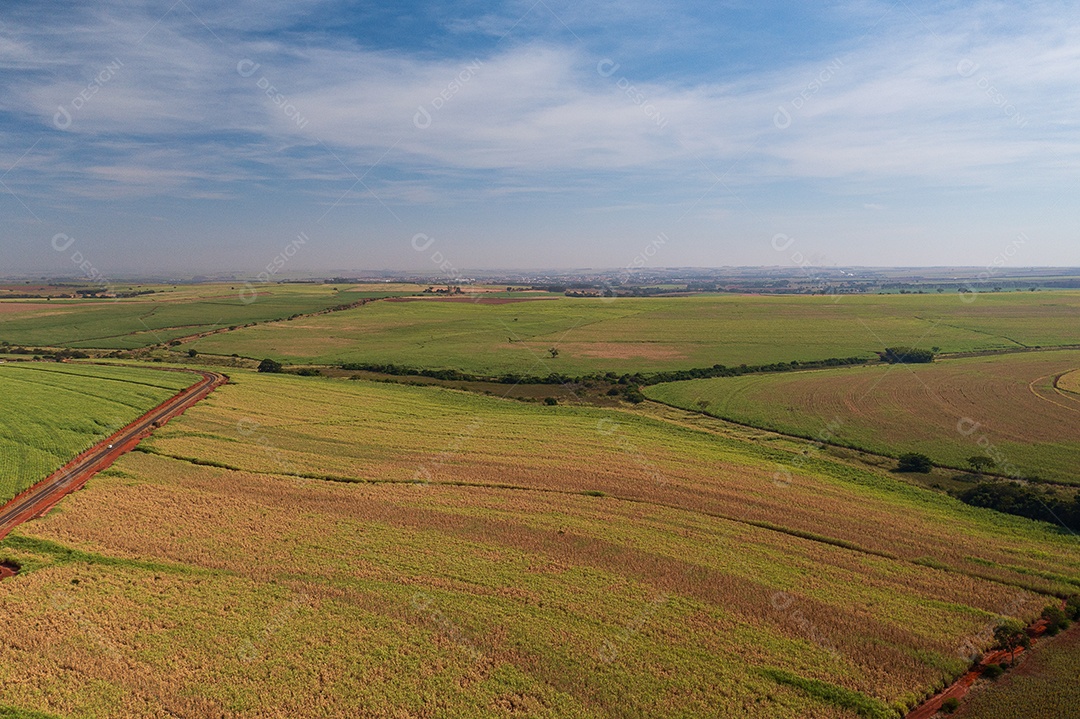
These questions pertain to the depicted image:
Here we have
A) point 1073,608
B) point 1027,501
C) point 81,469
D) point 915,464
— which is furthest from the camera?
point 915,464

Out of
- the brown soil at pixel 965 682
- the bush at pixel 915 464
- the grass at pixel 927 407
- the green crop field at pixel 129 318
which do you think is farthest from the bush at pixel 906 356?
the green crop field at pixel 129 318

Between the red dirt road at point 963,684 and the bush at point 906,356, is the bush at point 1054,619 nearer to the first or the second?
the red dirt road at point 963,684

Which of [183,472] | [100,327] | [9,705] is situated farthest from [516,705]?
[100,327]

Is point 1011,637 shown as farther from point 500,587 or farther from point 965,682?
point 500,587

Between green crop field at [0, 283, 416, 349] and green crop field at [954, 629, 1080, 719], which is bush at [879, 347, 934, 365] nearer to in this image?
green crop field at [954, 629, 1080, 719]

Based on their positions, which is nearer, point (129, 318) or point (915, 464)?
point (915, 464)

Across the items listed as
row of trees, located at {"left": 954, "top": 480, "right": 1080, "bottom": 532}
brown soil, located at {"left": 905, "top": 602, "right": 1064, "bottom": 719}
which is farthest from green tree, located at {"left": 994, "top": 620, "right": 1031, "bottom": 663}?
row of trees, located at {"left": 954, "top": 480, "right": 1080, "bottom": 532}

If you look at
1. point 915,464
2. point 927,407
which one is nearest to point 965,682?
point 915,464
